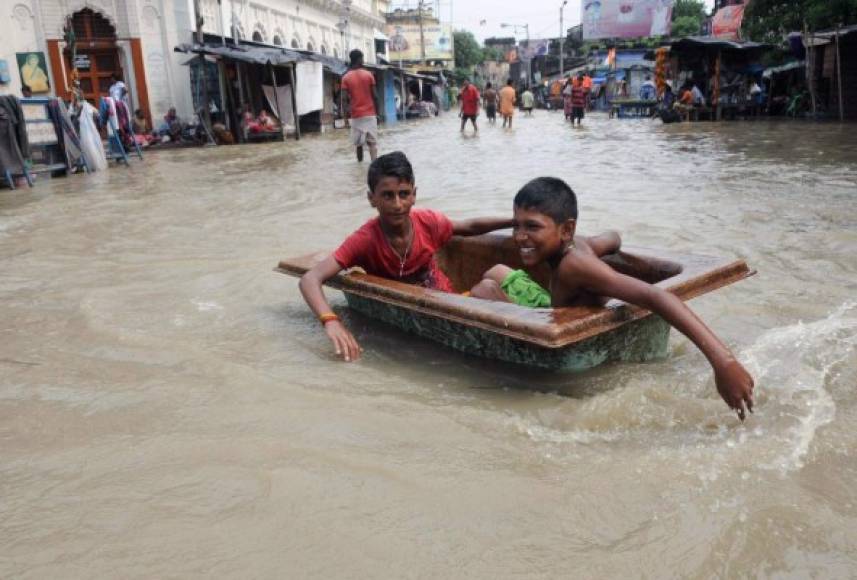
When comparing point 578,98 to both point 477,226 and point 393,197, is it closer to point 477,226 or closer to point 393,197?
point 477,226

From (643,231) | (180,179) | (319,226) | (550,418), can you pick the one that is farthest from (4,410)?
(180,179)

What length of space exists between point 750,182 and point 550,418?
21.7 ft

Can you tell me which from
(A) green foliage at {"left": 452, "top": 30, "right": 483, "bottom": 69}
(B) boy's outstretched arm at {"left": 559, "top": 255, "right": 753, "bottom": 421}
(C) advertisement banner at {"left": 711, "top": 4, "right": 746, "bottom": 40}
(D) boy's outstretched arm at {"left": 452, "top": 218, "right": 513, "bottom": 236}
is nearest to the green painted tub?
(B) boy's outstretched arm at {"left": 559, "top": 255, "right": 753, "bottom": 421}

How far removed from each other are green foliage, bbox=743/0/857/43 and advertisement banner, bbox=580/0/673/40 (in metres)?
21.4

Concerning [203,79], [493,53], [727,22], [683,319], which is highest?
[493,53]

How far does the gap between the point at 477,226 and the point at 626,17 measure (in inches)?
1509

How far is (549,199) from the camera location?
8.39ft

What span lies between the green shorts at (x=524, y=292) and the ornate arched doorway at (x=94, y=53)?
58.3 ft

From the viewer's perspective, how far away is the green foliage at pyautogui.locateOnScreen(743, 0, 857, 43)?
48.8 feet

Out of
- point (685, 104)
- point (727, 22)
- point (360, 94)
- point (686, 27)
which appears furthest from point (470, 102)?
point (686, 27)

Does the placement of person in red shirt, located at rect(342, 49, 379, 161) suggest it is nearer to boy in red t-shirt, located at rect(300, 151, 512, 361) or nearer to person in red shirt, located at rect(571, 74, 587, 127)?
boy in red t-shirt, located at rect(300, 151, 512, 361)

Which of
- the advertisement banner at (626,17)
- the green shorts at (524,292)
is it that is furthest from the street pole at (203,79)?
the advertisement banner at (626,17)

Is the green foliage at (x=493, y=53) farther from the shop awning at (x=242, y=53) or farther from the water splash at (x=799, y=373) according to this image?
the water splash at (x=799, y=373)

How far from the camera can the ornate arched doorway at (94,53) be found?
17531mm
